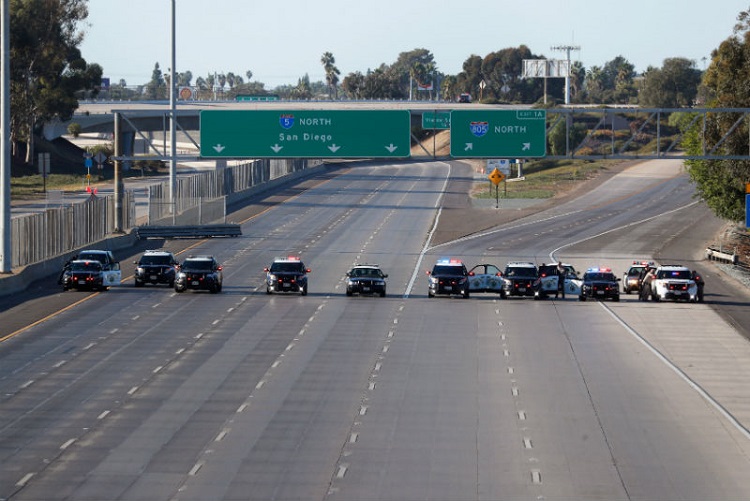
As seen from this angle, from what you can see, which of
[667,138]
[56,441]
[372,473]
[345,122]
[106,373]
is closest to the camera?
[372,473]

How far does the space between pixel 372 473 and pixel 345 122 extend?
38846 millimetres

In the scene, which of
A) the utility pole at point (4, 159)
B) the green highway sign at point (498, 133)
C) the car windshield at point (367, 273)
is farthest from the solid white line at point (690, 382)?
the utility pole at point (4, 159)

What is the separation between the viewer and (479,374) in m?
36.4

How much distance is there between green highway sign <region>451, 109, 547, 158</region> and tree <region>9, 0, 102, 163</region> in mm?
75721

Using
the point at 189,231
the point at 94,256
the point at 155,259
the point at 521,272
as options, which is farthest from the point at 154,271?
the point at 189,231

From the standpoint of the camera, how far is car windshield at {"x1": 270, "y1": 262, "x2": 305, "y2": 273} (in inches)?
2200

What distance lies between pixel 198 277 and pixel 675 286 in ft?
65.7

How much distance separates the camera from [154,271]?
57156 mm

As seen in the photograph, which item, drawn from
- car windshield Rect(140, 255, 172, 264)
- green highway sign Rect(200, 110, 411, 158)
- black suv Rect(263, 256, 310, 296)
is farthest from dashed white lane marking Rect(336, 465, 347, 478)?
green highway sign Rect(200, 110, 411, 158)

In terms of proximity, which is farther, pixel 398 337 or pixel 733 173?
pixel 733 173

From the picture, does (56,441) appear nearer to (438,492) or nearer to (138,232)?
(438,492)

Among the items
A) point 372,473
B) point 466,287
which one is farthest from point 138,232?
point 372,473

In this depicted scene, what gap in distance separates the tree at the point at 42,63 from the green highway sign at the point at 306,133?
69391 mm

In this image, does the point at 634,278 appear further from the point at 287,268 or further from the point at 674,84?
the point at 674,84
